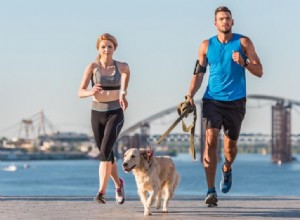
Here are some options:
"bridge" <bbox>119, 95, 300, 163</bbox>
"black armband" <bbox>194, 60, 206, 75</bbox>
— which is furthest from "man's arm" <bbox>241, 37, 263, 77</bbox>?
"bridge" <bbox>119, 95, 300, 163</bbox>

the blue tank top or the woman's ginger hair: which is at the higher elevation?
the woman's ginger hair

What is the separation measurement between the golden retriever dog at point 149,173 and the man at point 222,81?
411 mm

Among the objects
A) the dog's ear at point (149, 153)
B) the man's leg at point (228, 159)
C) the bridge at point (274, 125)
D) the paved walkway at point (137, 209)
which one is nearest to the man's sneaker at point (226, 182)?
the man's leg at point (228, 159)

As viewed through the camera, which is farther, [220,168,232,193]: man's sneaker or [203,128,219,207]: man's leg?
[220,168,232,193]: man's sneaker

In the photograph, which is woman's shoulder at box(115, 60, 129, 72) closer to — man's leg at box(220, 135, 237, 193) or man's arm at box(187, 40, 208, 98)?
man's arm at box(187, 40, 208, 98)

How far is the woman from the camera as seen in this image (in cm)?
1051

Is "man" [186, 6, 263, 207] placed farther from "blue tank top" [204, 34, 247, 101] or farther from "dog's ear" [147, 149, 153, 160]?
"dog's ear" [147, 149, 153, 160]

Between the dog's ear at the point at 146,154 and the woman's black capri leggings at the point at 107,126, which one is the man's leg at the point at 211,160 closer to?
the dog's ear at the point at 146,154

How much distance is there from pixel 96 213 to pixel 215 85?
1.65 metres

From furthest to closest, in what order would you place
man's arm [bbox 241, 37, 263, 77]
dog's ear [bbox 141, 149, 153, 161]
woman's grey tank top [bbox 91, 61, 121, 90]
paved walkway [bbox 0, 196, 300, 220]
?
woman's grey tank top [bbox 91, 61, 121, 90], man's arm [bbox 241, 37, 263, 77], dog's ear [bbox 141, 149, 153, 161], paved walkway [bbox 0, 196, 300, 220]

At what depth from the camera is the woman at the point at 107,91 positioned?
1051 centimetres

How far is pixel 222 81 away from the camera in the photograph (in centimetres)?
1028

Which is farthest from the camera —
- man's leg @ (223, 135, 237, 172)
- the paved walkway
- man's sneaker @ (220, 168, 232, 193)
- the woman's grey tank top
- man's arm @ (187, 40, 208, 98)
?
man's sneaker @ (220, 168, 232, 193)

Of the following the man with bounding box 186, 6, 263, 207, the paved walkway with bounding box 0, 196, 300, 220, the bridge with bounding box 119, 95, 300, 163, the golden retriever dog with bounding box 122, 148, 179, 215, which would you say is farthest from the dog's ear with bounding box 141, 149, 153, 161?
the bridge with bounding box 119, 95, 300, 163
